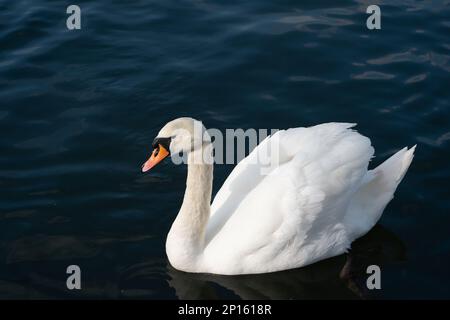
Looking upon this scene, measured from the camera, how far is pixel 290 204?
830 cm

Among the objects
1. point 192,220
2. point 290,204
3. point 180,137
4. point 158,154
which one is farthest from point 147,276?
point 290,204

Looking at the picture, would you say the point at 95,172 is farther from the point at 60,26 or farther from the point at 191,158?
the point at 60,26

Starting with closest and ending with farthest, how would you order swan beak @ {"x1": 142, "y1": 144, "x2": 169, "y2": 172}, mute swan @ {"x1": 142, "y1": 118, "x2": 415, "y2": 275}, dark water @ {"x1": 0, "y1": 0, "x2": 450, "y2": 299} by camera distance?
1. swan beak @ {"x1": 142, "y1": 144, "x2": 169, "y2": 172}
2. mute swan @ {"x1": 142, "y1": 118, "x2": 415, "y2": 275}
3. dark water @ {"x1": 0, "y1": 0, "x2": 450, "y2": 299}

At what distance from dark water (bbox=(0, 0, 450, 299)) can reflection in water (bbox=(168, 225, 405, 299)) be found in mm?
18

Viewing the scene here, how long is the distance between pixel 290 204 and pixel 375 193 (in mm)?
1573

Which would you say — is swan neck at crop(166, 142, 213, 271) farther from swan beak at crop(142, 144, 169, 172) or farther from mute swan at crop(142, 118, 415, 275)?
swan beak at crop(142, 144, 169, 172)

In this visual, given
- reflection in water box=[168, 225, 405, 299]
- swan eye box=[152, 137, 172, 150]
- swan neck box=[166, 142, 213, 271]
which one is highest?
swan eye box=[152, 137, 172, 150]

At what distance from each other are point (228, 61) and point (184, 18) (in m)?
1.92

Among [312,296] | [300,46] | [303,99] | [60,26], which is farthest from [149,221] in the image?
[60,26]

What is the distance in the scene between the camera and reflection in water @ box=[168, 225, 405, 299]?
8469 millimetres

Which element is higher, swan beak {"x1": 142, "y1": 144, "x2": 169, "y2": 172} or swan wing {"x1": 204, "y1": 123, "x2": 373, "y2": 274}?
swan beak {"x1": 142, "y1": 144, "x2": 169, "y2": 172}

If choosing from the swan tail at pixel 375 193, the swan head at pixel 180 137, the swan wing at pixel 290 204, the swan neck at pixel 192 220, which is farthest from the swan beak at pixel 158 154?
the swan tail at pixel 375 193

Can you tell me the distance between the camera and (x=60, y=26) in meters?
14.2

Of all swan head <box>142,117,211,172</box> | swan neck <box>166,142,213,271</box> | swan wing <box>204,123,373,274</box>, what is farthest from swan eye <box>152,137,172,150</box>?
swan wing <box>204,123,373,274</box>
